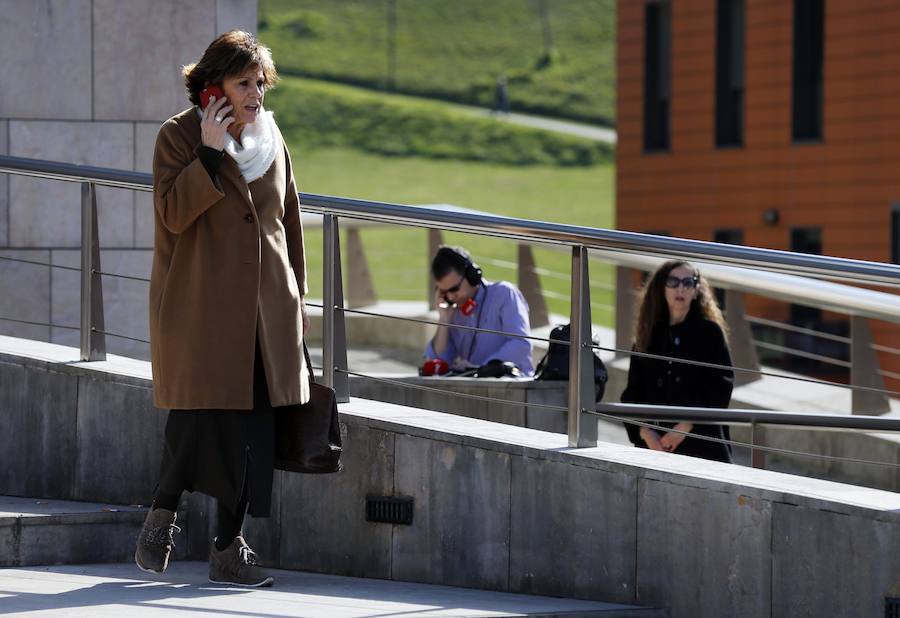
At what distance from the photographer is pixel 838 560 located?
5281mm

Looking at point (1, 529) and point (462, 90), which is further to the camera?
point (462, 90)

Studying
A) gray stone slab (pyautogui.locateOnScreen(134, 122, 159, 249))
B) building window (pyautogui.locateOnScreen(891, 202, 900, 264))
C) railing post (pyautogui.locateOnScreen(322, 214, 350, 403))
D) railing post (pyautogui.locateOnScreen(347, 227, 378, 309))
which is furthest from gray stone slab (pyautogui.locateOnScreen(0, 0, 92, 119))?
building window (pyautogui.locateOnScreen(891, 202, 900, 264))

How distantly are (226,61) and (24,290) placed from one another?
13.3 ft

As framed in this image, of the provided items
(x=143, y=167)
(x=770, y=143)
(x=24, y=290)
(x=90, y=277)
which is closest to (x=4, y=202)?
(x=24, y=290)

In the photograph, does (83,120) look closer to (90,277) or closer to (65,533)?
(90,277)

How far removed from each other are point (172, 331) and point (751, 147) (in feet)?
85.4

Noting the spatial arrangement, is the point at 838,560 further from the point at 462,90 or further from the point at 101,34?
the point at 462,90

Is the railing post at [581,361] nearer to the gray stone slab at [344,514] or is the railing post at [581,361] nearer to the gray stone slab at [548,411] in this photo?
the gray stone slab at [344,514]

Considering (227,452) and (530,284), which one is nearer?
(227,452)

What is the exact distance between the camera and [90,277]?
730cm

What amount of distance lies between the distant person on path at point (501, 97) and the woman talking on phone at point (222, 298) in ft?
292

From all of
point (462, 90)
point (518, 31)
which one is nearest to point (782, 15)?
point (462, 90)

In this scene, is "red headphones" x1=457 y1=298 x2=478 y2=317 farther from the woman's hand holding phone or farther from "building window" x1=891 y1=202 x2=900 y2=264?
"building window" x1=891 y1=202 x2=900 y2=264

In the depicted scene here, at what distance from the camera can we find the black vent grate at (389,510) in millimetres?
6375
